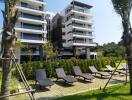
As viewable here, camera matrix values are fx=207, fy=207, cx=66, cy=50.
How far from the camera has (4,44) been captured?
24.7ft

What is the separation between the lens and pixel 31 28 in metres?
47.6

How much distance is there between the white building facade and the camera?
190 feet

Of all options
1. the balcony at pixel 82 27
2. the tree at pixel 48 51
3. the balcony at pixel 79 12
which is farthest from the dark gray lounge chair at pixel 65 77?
the balcony at pixel 79 12

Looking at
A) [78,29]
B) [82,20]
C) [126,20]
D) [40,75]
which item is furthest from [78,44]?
[126,20]

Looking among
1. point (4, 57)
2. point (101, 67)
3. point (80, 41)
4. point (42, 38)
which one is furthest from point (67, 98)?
point (80, 41)

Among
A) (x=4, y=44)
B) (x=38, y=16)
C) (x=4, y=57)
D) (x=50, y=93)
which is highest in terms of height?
(x=38, y=16)

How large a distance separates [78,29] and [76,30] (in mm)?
639

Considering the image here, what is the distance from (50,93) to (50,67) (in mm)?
6105

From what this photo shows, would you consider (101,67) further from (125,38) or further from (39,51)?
(39,51)

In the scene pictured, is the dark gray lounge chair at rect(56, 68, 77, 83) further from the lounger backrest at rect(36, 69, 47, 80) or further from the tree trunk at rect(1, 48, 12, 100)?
the tree trunk at rect(1, 48, 12, 100)

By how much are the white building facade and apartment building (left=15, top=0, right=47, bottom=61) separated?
10.5m

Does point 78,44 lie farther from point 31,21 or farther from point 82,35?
point 31,21

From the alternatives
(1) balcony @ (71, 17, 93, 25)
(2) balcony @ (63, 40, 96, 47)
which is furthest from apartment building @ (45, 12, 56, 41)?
(1) balcony @ (71, 17, 93, 25)

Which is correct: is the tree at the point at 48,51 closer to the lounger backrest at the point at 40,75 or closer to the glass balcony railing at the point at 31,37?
the glass balcony railing at the point at 31,37
